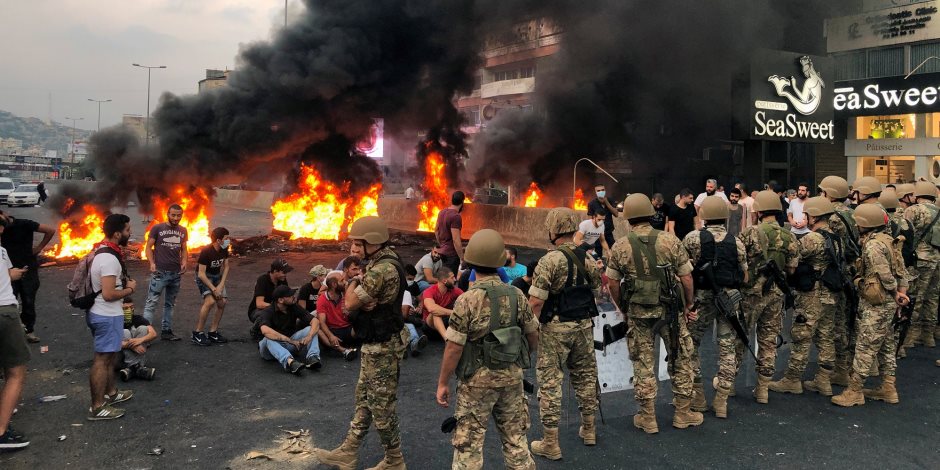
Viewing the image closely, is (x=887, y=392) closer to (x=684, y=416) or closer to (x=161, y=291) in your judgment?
(x=684, y=416)

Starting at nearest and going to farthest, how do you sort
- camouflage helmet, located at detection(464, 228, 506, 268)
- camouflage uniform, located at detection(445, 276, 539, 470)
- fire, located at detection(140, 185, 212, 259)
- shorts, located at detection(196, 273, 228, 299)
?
camouflage uniform, located at detection(445, 276, 539, 470), camouflage helmet, located at detection(464, 228, 506, 268), shorts, located at detection(196, 273, 228, 299), fire, located at detection(140, 185, 212, 259)

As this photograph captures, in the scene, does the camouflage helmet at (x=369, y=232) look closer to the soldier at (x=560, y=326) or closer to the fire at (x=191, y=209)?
the soldier at (x=560, y=326)

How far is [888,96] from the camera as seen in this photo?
21562mm

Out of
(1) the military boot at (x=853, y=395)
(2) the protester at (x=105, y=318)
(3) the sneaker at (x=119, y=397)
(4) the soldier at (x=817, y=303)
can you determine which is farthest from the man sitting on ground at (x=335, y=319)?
(1) the military boot at (x=853, y=395)

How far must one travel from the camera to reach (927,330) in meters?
6.99

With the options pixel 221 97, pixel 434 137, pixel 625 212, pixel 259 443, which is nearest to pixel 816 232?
pixel 625 212

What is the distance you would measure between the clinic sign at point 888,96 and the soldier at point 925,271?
50.1 feet

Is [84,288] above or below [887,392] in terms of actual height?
above

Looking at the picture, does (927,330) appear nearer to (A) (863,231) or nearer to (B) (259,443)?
(A) (863,231)

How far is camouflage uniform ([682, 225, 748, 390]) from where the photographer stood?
490 cm

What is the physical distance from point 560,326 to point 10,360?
381 centimetres

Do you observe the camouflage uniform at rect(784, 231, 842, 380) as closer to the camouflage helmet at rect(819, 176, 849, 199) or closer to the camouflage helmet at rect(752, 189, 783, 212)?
the camouflage helmet at rect(752, 189, 783, 212)

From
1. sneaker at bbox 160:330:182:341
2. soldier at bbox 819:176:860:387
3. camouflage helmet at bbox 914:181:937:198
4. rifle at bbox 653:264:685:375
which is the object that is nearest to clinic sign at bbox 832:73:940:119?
camouflage helmet at bbox 914:181:937:198

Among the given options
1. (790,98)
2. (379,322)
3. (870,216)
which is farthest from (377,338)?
(790,98)
